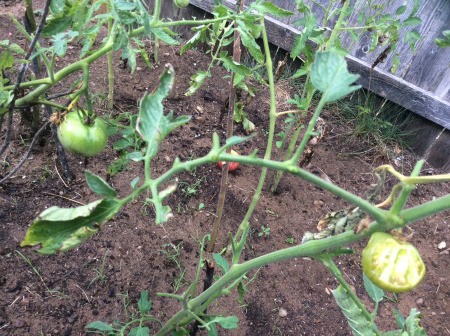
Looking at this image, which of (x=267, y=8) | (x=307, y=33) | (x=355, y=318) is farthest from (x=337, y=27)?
(x=355, y=318)

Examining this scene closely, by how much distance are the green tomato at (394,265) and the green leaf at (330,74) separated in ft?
0.87

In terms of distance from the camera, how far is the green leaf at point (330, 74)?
0.75m

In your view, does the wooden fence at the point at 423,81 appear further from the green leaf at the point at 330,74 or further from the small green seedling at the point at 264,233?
the green leaf at the point at 330,74

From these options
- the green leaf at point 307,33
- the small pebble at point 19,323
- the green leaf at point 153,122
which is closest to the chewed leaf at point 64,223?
the green leaf at point 153,122

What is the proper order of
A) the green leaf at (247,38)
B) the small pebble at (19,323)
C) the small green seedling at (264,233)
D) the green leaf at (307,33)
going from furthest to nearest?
1. the small green seedling at (264,233)
2. the green leaf at (307,33)
3. the small pebble at (19,323)
4. the green leaf at (247,38)

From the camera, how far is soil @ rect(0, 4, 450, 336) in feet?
5.40

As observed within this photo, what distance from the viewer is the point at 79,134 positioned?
1207 mm

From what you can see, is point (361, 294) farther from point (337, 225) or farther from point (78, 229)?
point (78, 229)

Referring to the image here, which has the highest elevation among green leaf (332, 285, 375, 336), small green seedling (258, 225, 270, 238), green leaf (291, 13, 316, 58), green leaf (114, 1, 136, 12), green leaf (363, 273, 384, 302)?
green leaf (114, 1, 136, 12)

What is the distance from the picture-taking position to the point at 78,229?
0.81 meters

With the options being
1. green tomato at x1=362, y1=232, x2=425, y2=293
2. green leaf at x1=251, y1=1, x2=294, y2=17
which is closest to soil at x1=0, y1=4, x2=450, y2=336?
green leaf at x1=251, y1=1, x2=294, y2=17

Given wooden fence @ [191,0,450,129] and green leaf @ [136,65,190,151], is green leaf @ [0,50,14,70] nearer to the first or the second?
green leaf @ [136,65,190,151]

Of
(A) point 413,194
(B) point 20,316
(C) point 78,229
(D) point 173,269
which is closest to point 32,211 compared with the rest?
(B) point 20,316

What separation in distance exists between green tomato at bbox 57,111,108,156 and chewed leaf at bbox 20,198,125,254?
432 millimetres
